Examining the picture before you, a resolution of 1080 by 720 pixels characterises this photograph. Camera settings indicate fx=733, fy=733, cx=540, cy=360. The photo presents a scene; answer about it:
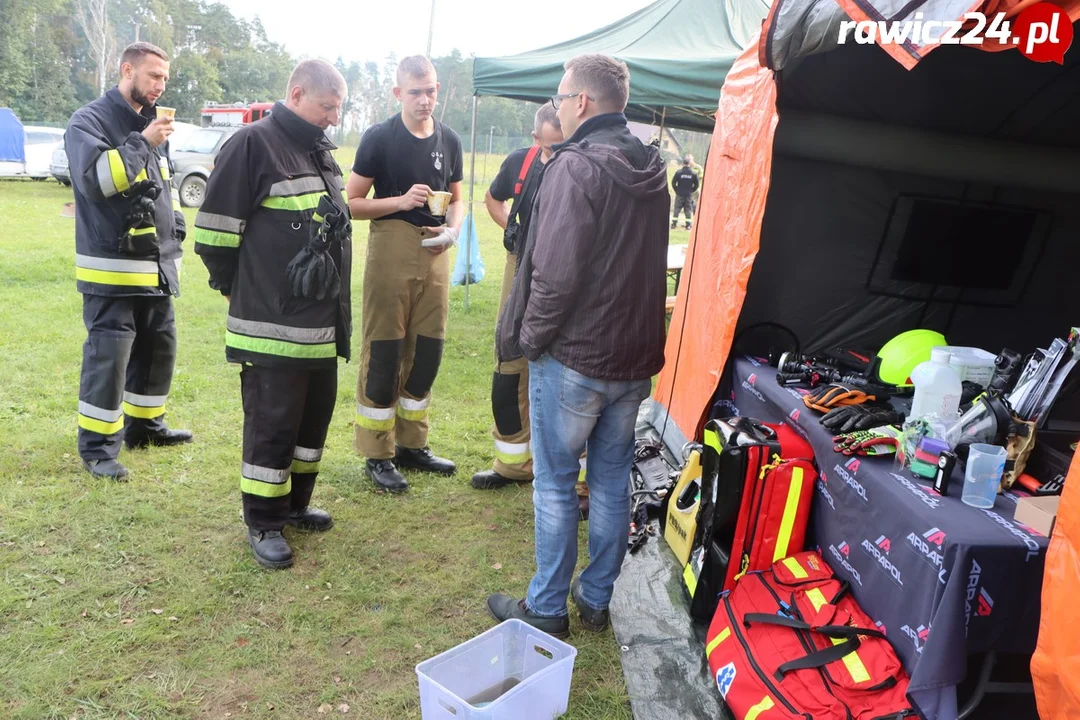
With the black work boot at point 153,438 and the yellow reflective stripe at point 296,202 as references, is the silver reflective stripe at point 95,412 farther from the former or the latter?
the yellow reflective stripe at point 296,202

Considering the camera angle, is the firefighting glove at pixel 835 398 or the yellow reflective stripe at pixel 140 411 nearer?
the firefighting glove at pixel 835 398

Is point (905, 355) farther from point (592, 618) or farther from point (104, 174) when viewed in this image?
point (104, 174)

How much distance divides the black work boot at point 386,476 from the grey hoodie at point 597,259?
1.59 m

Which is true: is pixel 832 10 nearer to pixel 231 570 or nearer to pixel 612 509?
pixel 612 509

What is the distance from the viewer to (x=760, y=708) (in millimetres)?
2217

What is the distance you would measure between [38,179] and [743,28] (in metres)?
19.0

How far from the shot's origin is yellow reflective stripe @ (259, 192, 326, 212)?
289 cm

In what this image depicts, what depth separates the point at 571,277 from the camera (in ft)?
7.63

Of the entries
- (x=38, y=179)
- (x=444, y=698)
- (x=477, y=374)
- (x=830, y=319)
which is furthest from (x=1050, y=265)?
(x=38, y=179)

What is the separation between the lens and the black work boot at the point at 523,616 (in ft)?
8.93

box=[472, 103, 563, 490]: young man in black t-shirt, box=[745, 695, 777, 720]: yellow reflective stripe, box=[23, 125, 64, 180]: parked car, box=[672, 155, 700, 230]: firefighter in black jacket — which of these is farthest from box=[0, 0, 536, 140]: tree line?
box=[745, 695, 777, 720]: yellow reflective stripe

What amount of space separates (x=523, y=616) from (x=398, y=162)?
2.22 metres

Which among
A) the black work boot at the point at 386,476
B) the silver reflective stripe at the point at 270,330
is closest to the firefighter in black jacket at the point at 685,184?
the black work boot at the point at 386,476

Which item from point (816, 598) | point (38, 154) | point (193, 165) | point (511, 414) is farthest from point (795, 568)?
point (38, 154)
